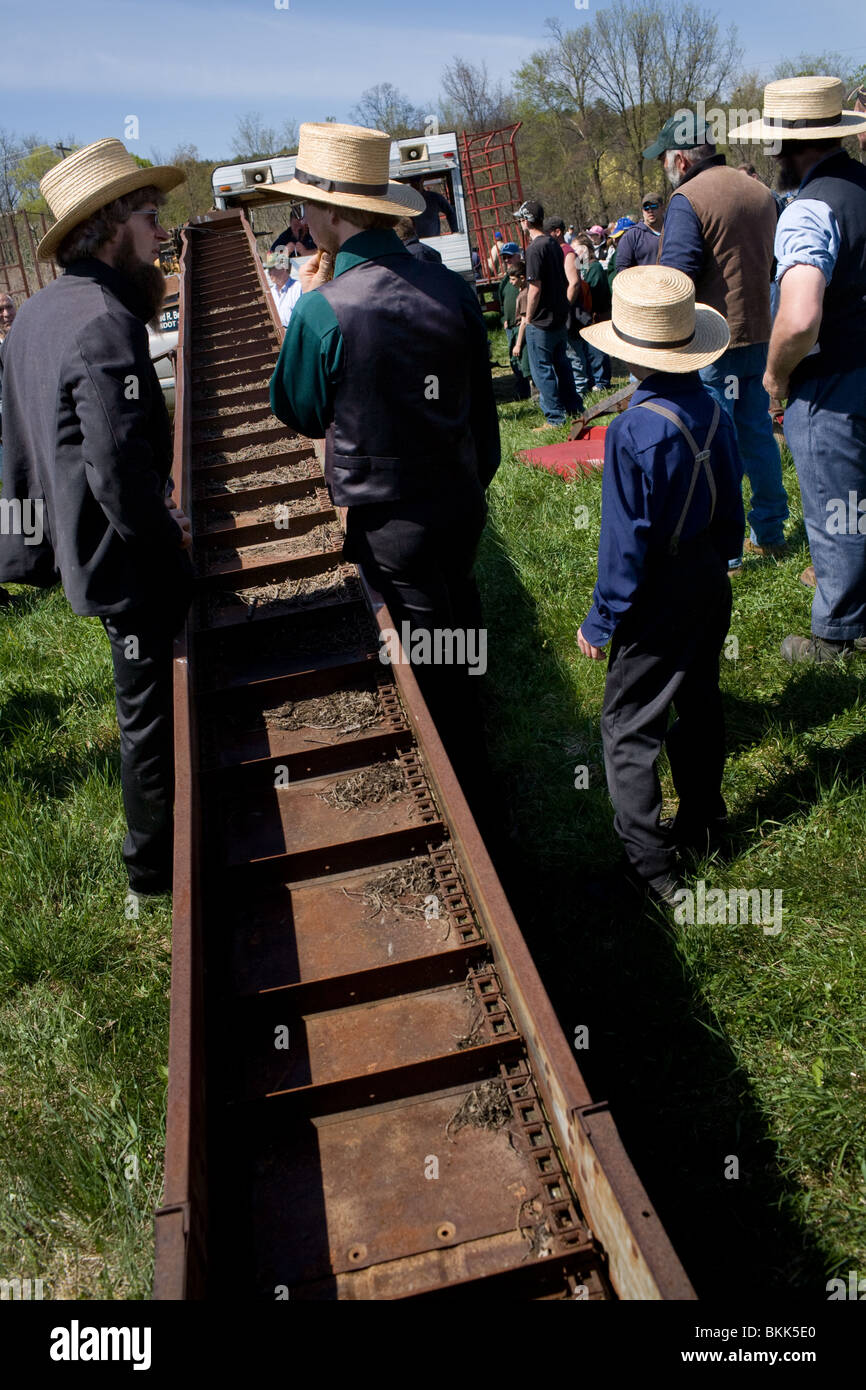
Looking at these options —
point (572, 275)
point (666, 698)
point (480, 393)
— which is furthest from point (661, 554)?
point (572, 275)

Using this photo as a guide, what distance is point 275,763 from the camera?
409 centimetres

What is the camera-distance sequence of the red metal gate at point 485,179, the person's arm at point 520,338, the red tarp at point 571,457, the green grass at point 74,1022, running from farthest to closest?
the red metal gate at point 485,179 → the person's arm at point 520,338 → the red tarp at point 571,457 → the green grass at point 74,1022

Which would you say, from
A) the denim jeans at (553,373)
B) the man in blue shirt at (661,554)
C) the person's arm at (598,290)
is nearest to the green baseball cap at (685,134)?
the man in blue shirt at (661,554)

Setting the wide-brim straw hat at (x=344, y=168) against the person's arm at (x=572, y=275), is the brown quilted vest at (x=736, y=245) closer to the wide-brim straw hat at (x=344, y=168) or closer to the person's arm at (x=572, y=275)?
the wide-brim straw hat at (x=344, y=168)

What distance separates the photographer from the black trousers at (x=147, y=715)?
13.4ft

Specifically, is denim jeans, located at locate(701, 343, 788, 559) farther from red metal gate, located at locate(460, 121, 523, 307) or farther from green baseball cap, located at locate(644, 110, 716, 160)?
red metal gate, located at locate(460, 121, 523, 307)

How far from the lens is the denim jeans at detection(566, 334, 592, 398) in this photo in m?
12.8

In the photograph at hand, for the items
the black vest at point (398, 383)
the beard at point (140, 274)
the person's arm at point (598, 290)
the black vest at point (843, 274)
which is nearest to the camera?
the black vest at point (398, 383)

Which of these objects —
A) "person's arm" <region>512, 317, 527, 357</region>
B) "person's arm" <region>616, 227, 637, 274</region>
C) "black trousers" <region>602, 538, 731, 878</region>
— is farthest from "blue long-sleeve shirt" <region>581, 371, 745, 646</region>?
"person's arm" <region>616, 227, 637, 274</region>

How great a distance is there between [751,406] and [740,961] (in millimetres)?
3642

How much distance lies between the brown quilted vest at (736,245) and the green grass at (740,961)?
1518 mm

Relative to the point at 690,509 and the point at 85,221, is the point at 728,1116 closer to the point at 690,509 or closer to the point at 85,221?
the point at 690,509

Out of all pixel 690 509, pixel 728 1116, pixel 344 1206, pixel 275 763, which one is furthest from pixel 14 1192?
pixel 690 509

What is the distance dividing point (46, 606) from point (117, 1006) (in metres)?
5.25
